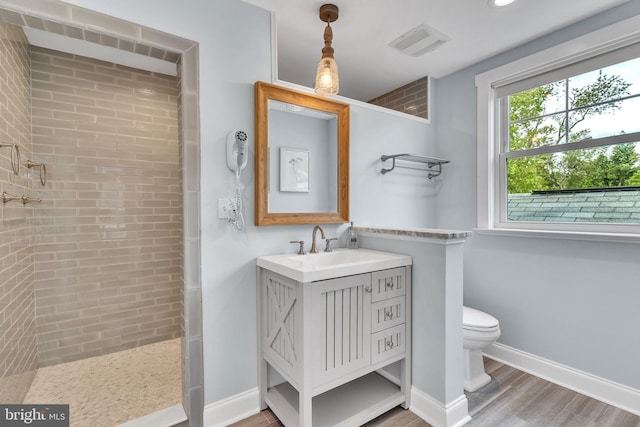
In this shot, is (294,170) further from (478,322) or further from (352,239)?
(478,322)

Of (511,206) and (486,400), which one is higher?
(511,206)

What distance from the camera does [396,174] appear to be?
2.61 metres

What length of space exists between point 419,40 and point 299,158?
1262 millimetres

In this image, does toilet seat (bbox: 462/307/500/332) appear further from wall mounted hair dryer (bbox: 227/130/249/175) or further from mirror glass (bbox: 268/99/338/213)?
wall mounted hair dryer (bbox: 227/130/249/175)

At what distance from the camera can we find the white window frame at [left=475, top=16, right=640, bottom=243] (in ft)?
6.07

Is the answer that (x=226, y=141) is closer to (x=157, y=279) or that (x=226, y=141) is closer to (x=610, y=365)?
(x=157, y=279)

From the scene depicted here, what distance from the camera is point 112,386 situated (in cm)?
202

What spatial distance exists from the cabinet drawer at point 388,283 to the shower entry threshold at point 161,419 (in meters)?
1.26

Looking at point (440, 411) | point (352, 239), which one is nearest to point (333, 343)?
point (440, 411)

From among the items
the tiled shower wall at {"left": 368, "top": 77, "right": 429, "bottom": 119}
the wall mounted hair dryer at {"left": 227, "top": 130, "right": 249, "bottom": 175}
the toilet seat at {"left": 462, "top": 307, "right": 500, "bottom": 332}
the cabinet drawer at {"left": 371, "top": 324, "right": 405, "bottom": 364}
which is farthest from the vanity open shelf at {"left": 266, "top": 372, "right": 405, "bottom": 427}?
the tiled shower wall at {"left": 368, "top": 77, "right": 429, "bottom": 119}

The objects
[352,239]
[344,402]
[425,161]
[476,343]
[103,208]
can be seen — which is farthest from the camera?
[425,161]

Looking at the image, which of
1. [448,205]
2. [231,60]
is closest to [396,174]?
[448,205]

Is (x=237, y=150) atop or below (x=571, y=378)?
atop

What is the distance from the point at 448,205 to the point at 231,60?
7.23ft
